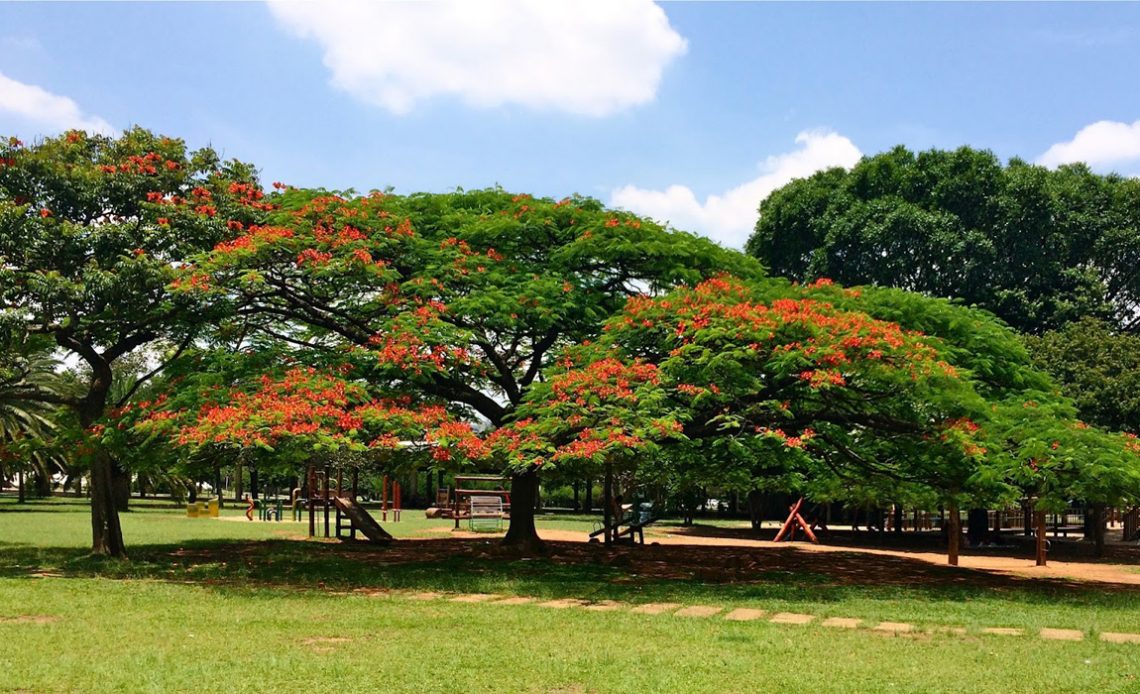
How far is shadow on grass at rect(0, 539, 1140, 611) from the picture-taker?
1353 centimetres

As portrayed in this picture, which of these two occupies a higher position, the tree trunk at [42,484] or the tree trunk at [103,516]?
the tree trunk at [103,516]

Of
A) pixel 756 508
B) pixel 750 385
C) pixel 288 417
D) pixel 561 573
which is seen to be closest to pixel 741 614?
pixel 750 385

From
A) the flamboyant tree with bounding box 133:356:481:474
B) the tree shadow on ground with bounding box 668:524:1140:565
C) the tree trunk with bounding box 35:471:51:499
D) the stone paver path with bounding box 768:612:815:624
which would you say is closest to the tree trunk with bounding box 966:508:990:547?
the tree shadow on ground with bounding box 668:524:1140:565

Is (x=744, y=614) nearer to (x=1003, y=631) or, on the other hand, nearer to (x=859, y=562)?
(x=1003, y=631)

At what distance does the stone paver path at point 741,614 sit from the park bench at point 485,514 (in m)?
17.7

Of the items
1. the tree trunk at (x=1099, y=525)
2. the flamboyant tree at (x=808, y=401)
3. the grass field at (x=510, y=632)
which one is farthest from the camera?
the tree trunk at (x=1099, y=525)

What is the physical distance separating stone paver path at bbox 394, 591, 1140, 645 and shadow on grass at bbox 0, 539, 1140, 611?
58cm

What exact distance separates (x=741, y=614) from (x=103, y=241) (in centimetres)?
1220

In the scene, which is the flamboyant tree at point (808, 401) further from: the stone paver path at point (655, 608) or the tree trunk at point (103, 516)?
the tree trunk at point (103, 516)

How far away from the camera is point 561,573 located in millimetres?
16031

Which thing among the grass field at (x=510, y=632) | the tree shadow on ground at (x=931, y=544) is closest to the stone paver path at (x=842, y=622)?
the grass field at (x=510, y=632)

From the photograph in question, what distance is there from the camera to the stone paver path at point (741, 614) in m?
10.1

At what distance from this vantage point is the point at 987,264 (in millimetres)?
32469

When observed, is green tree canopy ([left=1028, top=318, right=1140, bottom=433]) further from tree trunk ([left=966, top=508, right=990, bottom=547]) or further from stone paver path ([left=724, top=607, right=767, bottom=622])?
stone paver path ([left=724, top=607, right=767, bottom=622])
